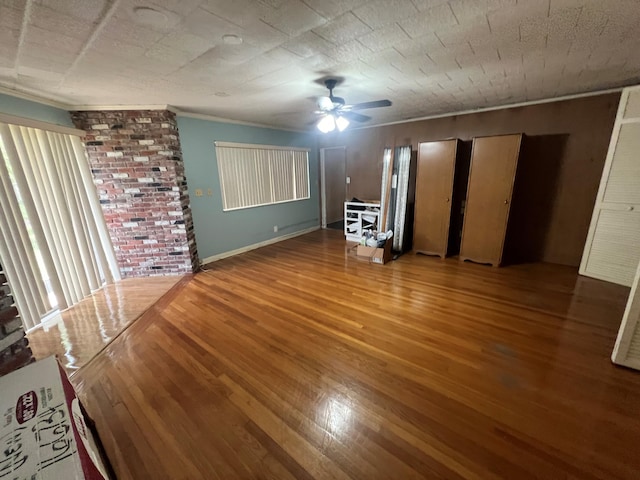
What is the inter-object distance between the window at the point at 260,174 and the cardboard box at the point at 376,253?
2.27m

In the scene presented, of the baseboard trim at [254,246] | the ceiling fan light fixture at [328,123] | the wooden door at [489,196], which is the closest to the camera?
the ceiling fan light fixture at [328,123]

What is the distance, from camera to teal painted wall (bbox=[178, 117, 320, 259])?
12.5 feet

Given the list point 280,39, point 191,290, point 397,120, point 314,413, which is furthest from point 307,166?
point 314,413

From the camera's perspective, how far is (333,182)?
6742 millimetres

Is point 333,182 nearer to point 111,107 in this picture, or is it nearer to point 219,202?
point 219,202

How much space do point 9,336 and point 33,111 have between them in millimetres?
2631

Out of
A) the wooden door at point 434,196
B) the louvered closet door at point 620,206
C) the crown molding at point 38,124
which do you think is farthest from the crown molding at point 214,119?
the louvered closet door at point 620,206

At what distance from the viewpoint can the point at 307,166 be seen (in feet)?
19.6

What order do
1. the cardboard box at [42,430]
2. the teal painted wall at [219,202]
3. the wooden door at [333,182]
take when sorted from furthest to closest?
the wooden door at [333,182] → the teal painted wall at [219,202] → the cardboard box at [42,430]

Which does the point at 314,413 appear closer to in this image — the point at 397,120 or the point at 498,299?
the point at 498,299

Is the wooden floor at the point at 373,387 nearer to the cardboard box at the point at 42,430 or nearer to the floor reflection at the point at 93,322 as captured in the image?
the floor reflection at the point at 93,322

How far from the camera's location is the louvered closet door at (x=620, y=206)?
2832 mm

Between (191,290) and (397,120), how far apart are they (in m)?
4.58

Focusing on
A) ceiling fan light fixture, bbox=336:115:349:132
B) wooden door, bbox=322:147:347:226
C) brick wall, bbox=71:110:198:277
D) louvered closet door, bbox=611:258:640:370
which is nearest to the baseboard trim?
brick wall, bbox=71:110:198:277
